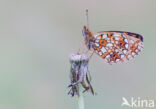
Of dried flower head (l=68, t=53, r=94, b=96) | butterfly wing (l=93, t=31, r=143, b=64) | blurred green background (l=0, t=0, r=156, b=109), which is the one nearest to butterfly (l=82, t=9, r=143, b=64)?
butterfly wing (l=93, t=31, r=143, b=64)

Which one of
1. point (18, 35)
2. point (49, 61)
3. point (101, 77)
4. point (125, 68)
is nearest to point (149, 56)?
point (125, 68)

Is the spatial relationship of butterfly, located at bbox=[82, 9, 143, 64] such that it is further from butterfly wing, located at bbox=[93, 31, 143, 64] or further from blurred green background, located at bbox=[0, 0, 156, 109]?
blurred green background, located at bbox=[0, 0, 156, 109]

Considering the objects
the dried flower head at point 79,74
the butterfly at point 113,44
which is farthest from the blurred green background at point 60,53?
the dried flower head at point 79,74

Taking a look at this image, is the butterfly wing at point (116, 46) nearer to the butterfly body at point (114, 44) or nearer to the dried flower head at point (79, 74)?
the butterfly body at point (114, 44)

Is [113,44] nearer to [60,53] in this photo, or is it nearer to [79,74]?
[79,74]

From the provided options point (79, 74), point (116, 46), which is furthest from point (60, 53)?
point (79, 74)

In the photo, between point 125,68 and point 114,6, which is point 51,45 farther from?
point 114,6
